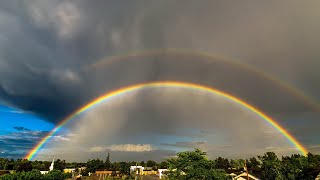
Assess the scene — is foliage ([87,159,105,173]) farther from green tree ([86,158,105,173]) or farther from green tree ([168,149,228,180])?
green tree ([168,149,228,180])

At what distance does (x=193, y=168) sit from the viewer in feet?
112

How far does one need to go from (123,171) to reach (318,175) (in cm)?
8913

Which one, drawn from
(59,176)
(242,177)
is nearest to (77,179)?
(59,176)

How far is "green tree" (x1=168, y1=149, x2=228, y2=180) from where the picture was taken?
33.0 metres

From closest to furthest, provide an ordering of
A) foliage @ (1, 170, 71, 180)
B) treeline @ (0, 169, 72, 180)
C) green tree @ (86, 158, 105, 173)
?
treeline @ (0, 169, 72, 180) < foliage @ (1, 170, 71, 180) < green tree @ (86, 158, 105, 173)

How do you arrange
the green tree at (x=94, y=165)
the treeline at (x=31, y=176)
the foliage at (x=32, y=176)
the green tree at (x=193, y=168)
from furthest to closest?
the green tree at (x=94, y=165)
the foliage at (x=32, y=176)
the treeline at (x=31, y=176)
the green tree at (x=193, y=168)

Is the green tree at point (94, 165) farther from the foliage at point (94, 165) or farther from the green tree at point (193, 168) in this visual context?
the green tree at point (193, 168)

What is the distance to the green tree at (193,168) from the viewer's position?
3300 cm

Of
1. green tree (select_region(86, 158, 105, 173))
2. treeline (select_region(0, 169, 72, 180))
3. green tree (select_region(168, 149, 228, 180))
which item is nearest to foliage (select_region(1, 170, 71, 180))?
treeline (select_region(0, 169, 72, 180))

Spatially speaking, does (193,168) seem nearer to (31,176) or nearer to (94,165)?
A: (31,176)

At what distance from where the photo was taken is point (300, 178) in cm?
3428

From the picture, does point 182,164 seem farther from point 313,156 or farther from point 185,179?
point 313,156

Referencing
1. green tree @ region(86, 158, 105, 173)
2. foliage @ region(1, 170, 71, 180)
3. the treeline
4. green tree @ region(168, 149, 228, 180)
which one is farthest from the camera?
green tree @ region(86, 158, 105, 173)

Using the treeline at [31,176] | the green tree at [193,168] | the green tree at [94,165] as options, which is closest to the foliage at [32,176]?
the treeline at [31,176]
